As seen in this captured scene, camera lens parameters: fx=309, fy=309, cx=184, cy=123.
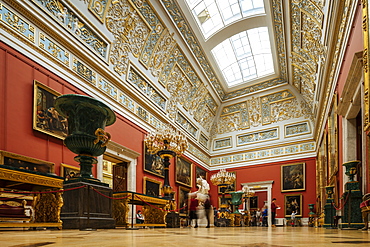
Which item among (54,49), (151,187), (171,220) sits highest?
(54,49)

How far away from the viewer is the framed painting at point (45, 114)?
7285 mm

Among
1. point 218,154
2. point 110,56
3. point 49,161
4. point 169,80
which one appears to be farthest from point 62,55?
point 218,154

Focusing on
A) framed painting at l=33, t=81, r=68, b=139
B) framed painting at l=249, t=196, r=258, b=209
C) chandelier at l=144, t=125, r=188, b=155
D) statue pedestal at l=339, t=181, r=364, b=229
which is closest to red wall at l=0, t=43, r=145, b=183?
framed painting at l=33, t=81, r=68, b=139

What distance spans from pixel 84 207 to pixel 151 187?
7.67 metres

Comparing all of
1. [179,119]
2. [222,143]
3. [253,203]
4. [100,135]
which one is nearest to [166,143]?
[100,135]

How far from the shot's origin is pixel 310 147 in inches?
731

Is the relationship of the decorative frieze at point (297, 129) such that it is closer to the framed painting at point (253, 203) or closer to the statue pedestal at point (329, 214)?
the framed painting at point (253, 203)

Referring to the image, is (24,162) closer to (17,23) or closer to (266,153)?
(17,23)

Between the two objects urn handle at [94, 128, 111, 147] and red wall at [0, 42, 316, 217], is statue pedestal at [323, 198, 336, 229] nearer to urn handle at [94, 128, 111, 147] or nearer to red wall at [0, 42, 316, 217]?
urn handle at [94, 128, 111, 147]

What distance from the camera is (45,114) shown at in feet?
24.8

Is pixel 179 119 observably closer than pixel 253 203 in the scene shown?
Yes

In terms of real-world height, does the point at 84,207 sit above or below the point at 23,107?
below

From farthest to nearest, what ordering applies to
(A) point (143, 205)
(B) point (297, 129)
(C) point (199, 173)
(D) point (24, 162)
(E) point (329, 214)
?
(C) point (199, 173) < (B) point (297, 129) < (E) point (329, 214) < (A) point (143, 205) < (D) point (24, 162)

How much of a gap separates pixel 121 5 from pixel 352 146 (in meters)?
8.39
